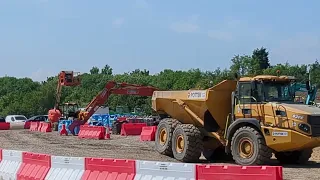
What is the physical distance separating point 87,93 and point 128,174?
10322 centimetres

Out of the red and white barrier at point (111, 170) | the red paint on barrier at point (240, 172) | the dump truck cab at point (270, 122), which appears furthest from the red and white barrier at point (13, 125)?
the red paint on barrier at point (240, 172)

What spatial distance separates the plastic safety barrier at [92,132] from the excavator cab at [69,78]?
4.91 m

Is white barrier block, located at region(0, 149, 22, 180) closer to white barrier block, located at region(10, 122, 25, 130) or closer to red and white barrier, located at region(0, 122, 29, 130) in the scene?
red and white barrier, located at region(0, 122, 29, 130)

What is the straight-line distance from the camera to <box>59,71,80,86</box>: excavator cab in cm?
3881

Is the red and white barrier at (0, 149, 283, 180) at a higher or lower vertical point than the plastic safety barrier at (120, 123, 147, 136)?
lower

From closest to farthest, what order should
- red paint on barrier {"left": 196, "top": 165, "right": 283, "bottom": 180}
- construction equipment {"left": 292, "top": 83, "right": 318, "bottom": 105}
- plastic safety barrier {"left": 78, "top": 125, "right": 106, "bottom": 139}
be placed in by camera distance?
1. red paint on barrier {"left": 196, "top": 165, "right": 283, "bottom": 180}
2. construction equipment {"left": 292, "top": 83, "right": 318, "bottom": 105}
3. plastic safety barrier {"left": 78, "top": 125, "right": 106, "bottom": 139}

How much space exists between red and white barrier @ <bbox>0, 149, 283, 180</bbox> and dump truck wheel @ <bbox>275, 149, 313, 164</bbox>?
8232mm

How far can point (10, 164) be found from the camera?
42.7 feet

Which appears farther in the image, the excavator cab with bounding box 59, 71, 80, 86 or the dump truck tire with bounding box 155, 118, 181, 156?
the excavator cab with bounding box 59, 71, 80, 86

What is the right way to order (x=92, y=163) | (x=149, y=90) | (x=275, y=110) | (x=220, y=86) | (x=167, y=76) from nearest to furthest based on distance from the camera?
1. (x=92, y=163)
2. (x=275, y=110)
3. (x=220, y=86)
4. (x=149, y=90)
5. (x=167, y=76)

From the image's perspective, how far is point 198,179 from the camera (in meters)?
8.29

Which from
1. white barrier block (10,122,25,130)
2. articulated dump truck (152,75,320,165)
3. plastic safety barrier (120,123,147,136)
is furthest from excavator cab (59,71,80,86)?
articulated dump truck (152,75,320,165)

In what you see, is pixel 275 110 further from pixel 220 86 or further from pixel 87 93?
pixel 87 93

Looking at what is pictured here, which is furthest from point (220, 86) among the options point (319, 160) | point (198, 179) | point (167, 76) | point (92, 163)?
point (167, 76)
